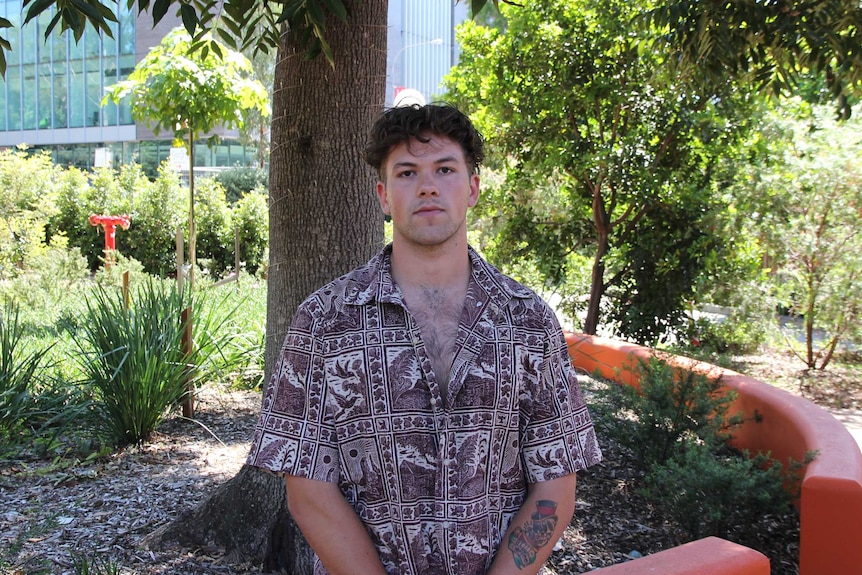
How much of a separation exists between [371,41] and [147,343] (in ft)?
9.09

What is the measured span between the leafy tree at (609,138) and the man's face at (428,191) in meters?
7.08

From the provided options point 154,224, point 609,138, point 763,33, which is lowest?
point 154,224

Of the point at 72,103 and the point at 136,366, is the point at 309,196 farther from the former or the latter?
the point at 72,103

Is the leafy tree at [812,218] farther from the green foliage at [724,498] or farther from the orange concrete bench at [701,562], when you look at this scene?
the orange concrete bench at [701,562]

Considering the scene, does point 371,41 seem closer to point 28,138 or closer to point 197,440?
point 197,440

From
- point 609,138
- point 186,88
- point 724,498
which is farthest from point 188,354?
point 609,138

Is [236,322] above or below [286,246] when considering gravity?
below

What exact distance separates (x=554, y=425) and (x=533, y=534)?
27cm

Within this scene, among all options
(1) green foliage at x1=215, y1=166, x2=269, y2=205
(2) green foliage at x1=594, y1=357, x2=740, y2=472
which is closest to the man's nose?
(2) green foliage at x1=594, y1=357, x2=740, y2=472

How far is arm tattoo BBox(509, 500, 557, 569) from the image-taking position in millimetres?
1905

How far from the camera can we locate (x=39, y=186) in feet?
55.9

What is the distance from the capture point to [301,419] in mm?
1894

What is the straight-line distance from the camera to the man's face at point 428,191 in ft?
6.48

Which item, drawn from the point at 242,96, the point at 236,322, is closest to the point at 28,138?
the point at 242,96
